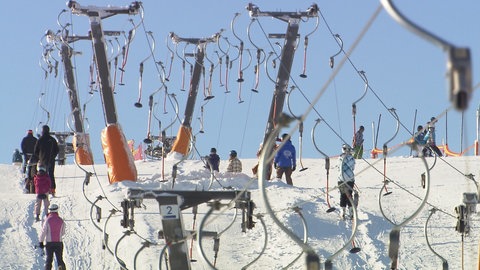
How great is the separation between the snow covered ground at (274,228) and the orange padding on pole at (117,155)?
32cm

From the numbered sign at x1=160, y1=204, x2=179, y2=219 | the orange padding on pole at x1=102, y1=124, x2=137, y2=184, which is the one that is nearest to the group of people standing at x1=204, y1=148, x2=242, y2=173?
the orange padding on pole at x1=102, y1=124, x2=137, y2=184

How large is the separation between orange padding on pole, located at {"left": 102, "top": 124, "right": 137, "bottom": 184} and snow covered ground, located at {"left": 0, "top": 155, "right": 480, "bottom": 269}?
32cm

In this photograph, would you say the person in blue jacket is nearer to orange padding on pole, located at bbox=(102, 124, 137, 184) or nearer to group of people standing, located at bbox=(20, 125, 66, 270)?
orange padding on pole, located at bbox=(102, 124, 137, 184)

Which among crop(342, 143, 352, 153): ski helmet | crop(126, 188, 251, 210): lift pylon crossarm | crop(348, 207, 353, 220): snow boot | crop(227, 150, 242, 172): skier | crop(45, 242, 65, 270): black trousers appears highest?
crop(342, 143, 352, 153): ski helmet

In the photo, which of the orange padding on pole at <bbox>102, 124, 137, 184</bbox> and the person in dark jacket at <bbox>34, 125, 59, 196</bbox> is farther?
the orange padding on pole at <bbox>102, 124, 137, 184</bbox>

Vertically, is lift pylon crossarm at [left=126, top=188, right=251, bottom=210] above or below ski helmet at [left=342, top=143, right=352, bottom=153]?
below

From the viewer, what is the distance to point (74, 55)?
36406mm

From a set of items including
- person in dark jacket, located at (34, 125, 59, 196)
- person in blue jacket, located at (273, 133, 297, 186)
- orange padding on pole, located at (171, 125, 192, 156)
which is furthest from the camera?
orange padding on pole, located at (171, 125, 192, 156)

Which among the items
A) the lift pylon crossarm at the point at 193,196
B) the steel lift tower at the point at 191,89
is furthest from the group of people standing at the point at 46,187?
the steel lift tower at the point at 191,89

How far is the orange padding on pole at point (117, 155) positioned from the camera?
82.9 feet

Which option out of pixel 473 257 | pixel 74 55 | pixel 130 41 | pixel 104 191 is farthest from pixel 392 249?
pixel 74 55

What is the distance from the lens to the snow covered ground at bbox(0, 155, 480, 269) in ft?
60.4

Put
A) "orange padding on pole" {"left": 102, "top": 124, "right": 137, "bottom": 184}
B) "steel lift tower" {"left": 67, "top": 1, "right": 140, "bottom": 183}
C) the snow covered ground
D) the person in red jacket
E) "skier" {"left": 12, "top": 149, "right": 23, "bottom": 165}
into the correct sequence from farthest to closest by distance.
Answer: "skier" {"left": 12, "top": 149, "right": 23, "bottom": 165} < "steel lift tower" {"left": 67, "top": 1, "right": 140, "bottom": 183} < "orange padding on pole" {"left": 102, "top": 124, "right": 137, "bottom": 184} < the person in red jacket < the snow covered ground

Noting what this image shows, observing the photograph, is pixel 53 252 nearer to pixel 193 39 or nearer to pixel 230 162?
pixel 230 162
